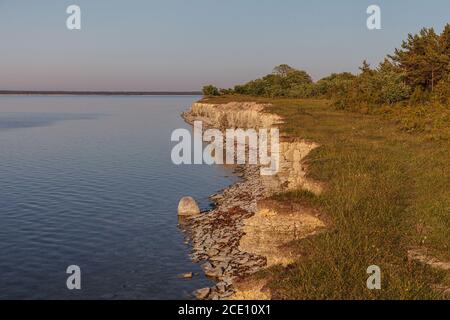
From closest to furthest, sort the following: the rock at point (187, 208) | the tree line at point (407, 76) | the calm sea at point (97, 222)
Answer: the calm sea at point (97, 222) → the rock at point (187, 208) → the tree line at point (407, 76)

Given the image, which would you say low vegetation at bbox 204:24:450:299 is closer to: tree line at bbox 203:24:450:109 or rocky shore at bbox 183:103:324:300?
rocky shore at bbox 183:103:324:300

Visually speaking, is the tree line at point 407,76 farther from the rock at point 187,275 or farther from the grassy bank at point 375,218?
the rock at point 187,275

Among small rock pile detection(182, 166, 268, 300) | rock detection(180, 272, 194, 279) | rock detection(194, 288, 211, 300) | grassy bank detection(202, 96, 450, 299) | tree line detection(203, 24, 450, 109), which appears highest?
tree line detection(203, 24, 450, 109)

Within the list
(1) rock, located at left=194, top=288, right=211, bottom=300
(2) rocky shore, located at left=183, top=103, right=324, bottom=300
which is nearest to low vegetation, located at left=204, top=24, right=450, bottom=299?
(2) rocky shore, located at left=183, top=103, right=324, bottom=300

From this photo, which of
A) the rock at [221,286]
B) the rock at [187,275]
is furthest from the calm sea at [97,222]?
the rock at [221,286]

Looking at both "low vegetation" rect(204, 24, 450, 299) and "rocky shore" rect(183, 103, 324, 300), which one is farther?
"rocky shore" rect(183, 103, 324, 300)

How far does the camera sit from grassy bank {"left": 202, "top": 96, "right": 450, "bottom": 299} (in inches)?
519

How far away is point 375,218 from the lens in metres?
18.4

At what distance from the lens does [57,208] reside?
35.3 meters

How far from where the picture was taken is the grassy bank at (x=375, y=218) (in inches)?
519

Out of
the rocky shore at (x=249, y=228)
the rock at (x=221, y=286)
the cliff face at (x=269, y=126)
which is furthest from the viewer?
the cliff face at (x=269, y=126)

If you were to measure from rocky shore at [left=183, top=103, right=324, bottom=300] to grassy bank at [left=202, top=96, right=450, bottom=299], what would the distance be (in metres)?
1.03

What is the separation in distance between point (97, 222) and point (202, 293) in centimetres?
1405
